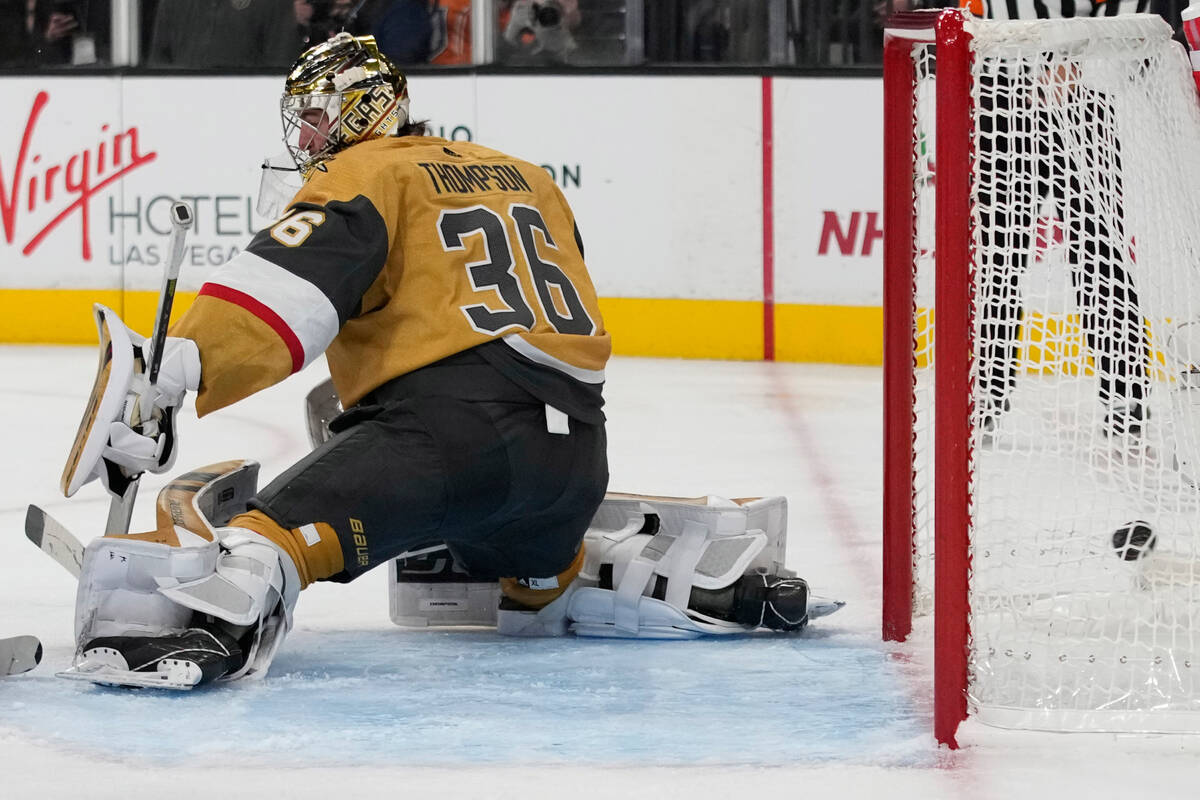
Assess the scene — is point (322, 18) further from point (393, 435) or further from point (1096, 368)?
point (1096, 368)

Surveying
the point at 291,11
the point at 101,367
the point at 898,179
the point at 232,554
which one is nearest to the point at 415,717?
the point at 232,554

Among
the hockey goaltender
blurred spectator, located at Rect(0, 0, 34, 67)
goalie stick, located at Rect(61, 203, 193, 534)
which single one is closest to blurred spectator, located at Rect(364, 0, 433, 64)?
blurred spectator, located at Rect(0, 0, 34, 67)

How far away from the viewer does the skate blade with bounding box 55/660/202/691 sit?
87.3 inches

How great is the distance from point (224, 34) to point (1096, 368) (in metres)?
4.56

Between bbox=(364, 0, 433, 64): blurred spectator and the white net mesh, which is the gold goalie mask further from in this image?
bbox=(364, 0, 433, 64): blurred spectator

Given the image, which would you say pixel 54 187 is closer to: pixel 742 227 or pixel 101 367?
pixel 742 227

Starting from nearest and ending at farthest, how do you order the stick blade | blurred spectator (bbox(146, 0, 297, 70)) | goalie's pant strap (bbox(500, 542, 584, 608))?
the stick blade
goalie's pant strap (bbox(500, 542, 584, 608))
blurred spectator (bbox(146, 0, 297, 70))

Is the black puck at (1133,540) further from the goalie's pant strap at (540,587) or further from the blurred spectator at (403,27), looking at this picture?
the blurred spectator at (403,27)

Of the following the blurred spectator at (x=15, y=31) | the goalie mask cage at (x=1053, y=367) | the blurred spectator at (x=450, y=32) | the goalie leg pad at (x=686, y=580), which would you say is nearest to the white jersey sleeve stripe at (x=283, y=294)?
the goalie leg pad at (x=686, y=580)

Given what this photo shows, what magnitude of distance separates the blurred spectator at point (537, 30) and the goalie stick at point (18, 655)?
4135 millimetres

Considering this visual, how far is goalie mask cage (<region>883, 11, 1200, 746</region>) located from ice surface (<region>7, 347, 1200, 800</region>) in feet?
0.36

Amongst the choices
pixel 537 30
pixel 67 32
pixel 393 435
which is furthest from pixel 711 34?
pixel 393 435

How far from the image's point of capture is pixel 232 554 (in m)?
2.28

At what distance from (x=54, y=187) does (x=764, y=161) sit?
245cm
